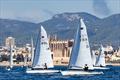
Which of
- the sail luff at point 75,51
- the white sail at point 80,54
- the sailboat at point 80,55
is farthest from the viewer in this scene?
the white sail at point 80,54

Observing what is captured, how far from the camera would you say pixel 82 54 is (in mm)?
93375

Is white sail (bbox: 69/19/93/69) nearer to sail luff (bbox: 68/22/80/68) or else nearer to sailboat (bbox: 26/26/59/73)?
sail luff (bbox: 68/22/80/68)

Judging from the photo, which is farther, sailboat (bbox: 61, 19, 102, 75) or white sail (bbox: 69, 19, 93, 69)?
white sail (bbox: 69, 19, 93, 69)

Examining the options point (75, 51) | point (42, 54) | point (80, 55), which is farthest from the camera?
point (42, 54)

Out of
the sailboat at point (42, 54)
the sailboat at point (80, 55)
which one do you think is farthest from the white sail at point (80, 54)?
the sailboat at point (42, 54)

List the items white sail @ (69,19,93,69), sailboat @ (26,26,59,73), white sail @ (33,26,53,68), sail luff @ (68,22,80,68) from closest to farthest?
sail luff @ (68,22,80,68), white sail @ (69,19,93,69), sailboat @ (26,26,59,73), white sail @ (33,26,53,68)

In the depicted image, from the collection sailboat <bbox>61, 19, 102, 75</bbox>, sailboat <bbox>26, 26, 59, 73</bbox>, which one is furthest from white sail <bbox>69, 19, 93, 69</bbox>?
sailboat <bbox>26, 26, 59, 73</bbox>

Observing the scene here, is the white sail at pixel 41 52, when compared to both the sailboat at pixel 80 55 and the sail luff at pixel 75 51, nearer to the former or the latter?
the sailboat at pixel 80 55

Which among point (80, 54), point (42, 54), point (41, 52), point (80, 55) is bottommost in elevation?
point (80, 55)

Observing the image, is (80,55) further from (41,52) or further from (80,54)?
(41,52)

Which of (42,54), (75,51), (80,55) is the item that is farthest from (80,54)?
(42,54)

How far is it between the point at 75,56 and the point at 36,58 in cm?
1892

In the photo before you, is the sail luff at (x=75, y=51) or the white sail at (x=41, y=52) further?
the white sail at (x=41, y=52)

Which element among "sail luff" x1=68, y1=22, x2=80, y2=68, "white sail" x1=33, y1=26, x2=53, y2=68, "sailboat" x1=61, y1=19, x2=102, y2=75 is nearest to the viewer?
"sailboat" x1=61, y1=19, x2=102, y2=75
